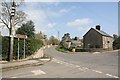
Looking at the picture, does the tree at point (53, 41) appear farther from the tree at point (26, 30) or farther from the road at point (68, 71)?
the road at point (68, 71)

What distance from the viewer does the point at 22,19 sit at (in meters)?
45.2

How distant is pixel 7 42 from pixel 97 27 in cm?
6139

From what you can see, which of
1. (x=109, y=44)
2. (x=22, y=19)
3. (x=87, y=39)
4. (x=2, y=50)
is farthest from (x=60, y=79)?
(x=109, y=44)

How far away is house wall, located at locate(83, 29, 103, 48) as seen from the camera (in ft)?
255

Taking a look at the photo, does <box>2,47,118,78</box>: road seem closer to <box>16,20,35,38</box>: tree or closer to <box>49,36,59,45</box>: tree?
<box>16,20,35,38</box>: tree

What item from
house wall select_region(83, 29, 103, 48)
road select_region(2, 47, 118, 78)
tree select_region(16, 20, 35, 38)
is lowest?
road select_region(2, 47, 118, 78)

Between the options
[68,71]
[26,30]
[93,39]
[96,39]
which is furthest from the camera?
[93,39]

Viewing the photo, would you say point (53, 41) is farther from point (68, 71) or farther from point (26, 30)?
point (68, 71)

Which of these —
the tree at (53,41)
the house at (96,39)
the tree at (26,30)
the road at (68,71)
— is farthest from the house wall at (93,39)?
the tree at (53,41)

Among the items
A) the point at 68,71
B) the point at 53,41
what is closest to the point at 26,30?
the point at 68,71

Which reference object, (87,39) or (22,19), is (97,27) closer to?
(87,39)

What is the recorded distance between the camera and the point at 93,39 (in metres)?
78.8

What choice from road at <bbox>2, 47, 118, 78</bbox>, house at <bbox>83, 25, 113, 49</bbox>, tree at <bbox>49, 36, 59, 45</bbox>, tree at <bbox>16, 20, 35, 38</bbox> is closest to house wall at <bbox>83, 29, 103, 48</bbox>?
house at <bbox>83, 25, 113, 49</bbox>

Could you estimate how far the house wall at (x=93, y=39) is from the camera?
255 ft
